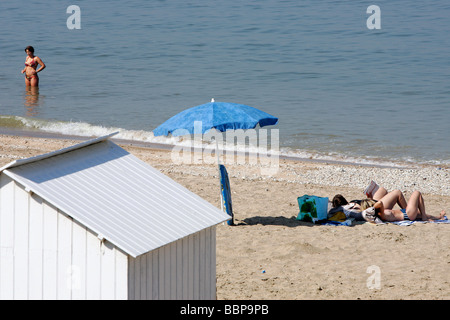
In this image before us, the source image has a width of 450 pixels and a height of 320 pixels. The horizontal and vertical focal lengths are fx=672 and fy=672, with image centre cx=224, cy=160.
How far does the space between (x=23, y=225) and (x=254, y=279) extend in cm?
311

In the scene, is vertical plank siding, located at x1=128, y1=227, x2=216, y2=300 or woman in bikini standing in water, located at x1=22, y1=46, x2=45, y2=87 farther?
woman in bikini standing in water, located at x1=22, y1=46, x2=45, y2=87

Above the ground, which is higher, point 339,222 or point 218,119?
point 218,119

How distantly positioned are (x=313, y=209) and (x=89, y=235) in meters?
4.82

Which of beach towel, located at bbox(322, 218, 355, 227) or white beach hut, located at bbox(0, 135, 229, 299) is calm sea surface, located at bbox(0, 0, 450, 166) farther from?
white beach hut, located at bbox(0, 135, 229, 299)

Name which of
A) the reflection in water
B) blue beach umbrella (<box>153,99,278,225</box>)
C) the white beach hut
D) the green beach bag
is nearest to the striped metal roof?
the white beach hut

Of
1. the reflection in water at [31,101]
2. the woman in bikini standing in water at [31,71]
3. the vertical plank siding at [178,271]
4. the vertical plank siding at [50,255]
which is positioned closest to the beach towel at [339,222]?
the vertical plank siding at [178,271]

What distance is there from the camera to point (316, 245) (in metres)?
7.58

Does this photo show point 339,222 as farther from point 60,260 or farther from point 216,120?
point 60,260

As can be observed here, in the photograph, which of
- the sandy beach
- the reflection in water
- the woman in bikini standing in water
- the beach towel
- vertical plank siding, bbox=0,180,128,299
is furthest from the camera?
the woman in bikini standing in water

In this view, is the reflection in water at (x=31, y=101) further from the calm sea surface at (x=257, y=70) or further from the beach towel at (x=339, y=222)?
the beach towel at (x=339, y=222)

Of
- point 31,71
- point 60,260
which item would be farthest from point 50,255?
point 31,71

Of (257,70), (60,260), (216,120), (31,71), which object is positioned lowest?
(60,260)

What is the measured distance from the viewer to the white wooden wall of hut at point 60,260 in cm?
394

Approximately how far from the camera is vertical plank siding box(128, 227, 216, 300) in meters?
4.07
